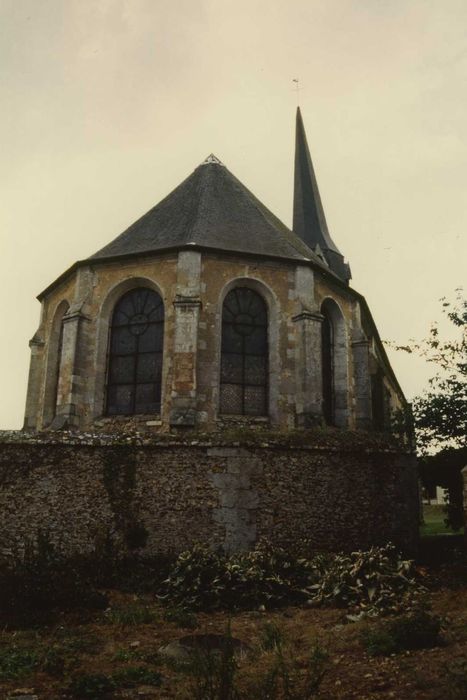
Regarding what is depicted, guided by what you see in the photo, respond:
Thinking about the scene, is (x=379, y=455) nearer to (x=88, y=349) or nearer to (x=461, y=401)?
(x=461, y=401)

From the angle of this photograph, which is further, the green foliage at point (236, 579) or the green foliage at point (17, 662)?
the green foliage at point (236, 579)

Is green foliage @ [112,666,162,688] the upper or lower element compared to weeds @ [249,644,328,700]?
lower

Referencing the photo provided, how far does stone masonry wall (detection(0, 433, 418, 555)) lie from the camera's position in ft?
36.8

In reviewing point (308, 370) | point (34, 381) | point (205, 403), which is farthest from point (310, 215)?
point (205, 403)

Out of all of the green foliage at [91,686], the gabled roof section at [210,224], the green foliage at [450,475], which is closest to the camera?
the green foliage at [91,686]

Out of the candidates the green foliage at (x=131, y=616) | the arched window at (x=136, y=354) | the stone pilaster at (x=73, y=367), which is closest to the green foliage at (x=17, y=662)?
the green foliage at (x=131, y=616)

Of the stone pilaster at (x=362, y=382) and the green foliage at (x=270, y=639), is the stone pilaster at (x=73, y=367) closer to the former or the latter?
the stone pilaster at (x=362, y=382)

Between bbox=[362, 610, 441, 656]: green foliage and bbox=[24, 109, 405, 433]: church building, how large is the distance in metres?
7.98

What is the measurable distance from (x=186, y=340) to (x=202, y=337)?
2.04 ft

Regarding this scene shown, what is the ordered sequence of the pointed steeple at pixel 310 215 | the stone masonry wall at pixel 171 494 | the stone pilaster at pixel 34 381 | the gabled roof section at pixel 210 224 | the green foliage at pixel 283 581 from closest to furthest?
the green foliage at pixel 283 581 → the stone masonry wall at pixel 171 494 → the gabled roof section at pixel 210 224 → the stone pilaster at pixel 34 381 → the pointed steeple at pixel 310 215

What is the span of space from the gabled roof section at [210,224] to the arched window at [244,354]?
4.84ft

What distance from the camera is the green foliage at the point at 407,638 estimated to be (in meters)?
6.92

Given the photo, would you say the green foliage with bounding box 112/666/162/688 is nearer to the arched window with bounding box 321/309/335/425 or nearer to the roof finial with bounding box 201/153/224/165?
the arched window with bounding box 321/309/335/425

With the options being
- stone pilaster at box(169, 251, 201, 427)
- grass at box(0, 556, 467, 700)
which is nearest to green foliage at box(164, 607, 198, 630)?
grass at box(0, 556, 467, 700)
